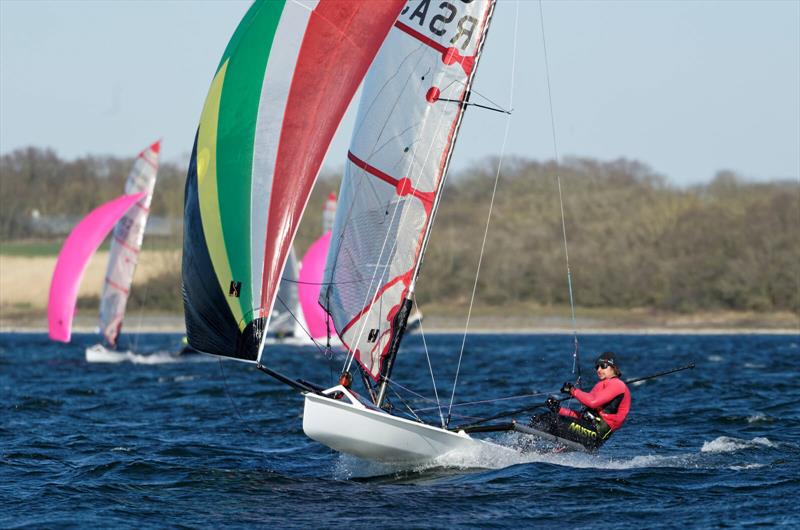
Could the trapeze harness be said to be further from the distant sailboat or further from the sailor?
the distant sailboat

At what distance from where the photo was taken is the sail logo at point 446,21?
Result: 13.0 metres

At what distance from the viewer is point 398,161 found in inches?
517

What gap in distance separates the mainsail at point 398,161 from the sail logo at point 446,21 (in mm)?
10

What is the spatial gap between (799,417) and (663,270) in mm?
55654

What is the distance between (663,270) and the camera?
2864 inches

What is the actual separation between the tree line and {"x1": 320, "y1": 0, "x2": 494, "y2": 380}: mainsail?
58339 mm

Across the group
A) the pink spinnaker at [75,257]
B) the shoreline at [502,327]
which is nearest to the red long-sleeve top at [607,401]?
the pink spinnaker at [75,257]

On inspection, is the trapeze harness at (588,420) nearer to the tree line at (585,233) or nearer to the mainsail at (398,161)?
the mainsail at (398,161)

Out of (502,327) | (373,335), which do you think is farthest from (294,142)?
(502,327)

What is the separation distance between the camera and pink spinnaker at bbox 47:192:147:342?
110 feet

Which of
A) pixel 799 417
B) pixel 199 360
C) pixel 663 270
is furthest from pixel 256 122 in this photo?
pixel 663 270

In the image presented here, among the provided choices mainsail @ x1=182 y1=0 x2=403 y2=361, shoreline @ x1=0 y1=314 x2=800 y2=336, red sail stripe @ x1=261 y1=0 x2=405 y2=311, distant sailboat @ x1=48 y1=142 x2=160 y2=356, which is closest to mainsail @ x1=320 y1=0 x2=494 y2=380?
red sail stripe @ x1=261 y1=0 x2=405 y2=311

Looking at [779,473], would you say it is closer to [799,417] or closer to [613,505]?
[613,505]

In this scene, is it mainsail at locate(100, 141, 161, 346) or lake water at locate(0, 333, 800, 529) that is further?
mainsail at locate(100, 141, 161, 346)
